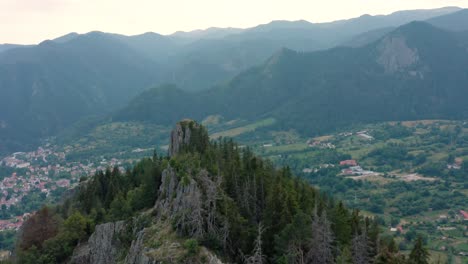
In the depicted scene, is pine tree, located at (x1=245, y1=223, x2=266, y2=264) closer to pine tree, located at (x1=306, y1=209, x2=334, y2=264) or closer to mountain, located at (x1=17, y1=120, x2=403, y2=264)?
mountain, located at (x1=17, y1=120, x2=403, y2=264)

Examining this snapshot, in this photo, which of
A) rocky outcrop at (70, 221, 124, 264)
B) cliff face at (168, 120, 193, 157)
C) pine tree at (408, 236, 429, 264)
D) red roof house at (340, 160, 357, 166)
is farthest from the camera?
red roof house at (340, 160, 357, 166)

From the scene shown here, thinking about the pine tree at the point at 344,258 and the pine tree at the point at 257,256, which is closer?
the pine tree at the point at 344,258

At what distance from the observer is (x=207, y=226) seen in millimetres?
42781

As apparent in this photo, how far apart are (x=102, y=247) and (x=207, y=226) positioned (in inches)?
589

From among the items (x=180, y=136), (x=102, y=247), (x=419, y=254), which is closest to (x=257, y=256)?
(x=419, y=254)

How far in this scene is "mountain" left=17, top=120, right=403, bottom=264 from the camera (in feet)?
134

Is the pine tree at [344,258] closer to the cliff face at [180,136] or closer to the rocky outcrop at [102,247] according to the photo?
the rocky outcrop at [102,247]

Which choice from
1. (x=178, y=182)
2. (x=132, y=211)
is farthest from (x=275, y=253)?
(x=132, y=211)

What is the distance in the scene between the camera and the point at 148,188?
5897 centimetres

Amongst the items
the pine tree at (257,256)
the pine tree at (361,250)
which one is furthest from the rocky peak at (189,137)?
the pine tree at (361,250)

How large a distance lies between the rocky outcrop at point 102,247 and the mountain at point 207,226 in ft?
0.38

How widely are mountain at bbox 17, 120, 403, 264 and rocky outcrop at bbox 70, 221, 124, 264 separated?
115mm

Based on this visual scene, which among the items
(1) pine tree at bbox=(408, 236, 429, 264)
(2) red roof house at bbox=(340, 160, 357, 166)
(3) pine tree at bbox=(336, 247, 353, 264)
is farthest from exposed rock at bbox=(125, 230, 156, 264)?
(2) red roof house at bbox=(340, 160, 357, 166)

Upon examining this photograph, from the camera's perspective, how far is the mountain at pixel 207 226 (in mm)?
40750
